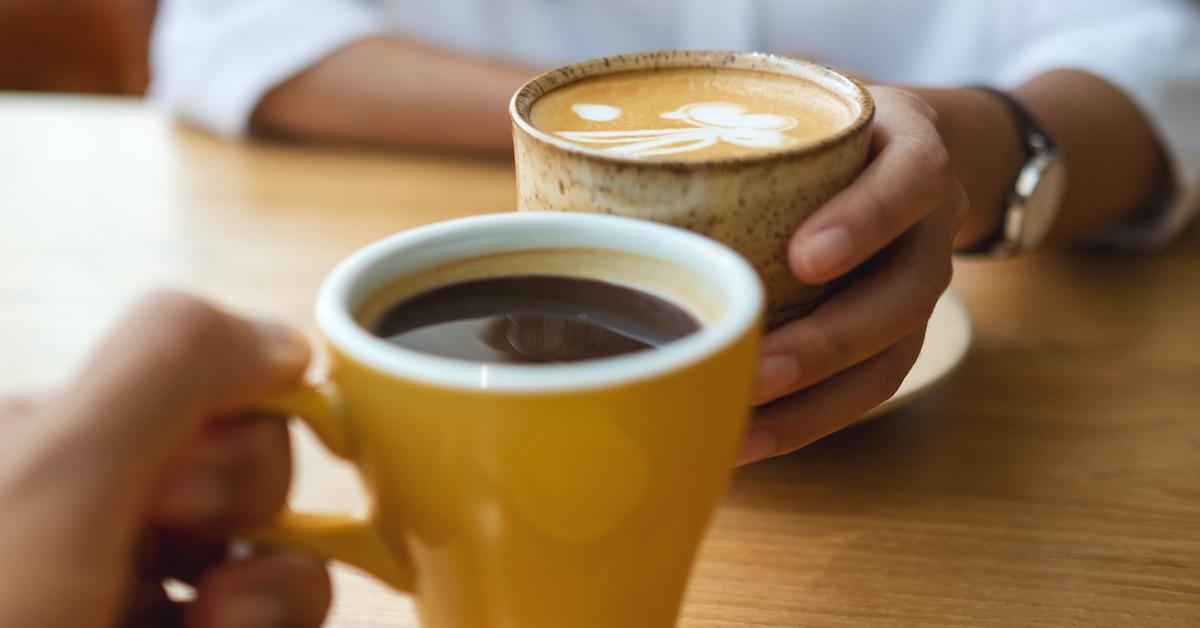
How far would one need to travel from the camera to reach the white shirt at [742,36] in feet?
3.69

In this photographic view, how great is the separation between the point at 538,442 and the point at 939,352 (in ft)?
1.56

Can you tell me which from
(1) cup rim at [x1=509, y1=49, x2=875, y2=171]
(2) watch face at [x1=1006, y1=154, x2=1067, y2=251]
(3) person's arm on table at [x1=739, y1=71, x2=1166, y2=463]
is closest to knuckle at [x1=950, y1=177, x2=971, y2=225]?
(3) person's arm on table at [x1=739, y1=71, x2=1166, y2=463]

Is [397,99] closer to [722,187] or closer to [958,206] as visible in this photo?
[958,206]

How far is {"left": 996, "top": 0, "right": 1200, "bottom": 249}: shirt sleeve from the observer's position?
1055 mm

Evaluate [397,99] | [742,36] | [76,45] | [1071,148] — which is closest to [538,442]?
[1071,148]

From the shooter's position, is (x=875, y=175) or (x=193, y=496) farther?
(x=875, y=175)

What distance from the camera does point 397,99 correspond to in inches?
49.4

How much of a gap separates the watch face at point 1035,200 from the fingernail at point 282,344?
0.70 m

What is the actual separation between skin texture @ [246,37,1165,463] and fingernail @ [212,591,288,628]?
0.79ft

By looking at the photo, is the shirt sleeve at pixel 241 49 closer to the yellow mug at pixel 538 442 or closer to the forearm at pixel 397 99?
the forearm at pixel 397 99

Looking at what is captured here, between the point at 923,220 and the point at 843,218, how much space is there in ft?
0.51

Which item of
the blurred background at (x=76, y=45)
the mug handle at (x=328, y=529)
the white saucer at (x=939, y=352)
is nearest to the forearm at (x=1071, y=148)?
the white saucer at (x=939, y=352)

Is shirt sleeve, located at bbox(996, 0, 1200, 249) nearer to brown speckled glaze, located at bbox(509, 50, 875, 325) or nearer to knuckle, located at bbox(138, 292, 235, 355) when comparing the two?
brown speckled glaze, located at bbox(509, 50, 875, 325)

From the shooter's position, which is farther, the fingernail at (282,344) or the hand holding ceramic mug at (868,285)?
the hand holding ceramic mug at (868,285)
